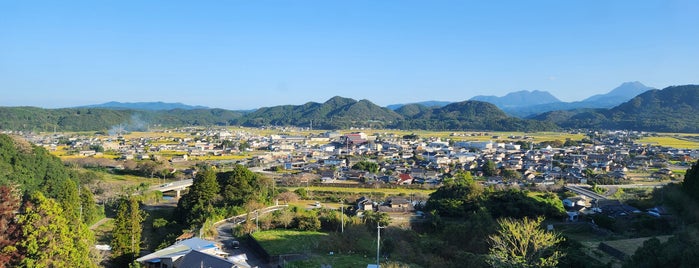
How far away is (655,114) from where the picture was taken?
83250 mm

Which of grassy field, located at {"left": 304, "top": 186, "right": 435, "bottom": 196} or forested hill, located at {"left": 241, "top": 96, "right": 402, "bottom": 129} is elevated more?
forested hill, located at {"left": 241, "top": 96, "right": 402, "bottom": 129}

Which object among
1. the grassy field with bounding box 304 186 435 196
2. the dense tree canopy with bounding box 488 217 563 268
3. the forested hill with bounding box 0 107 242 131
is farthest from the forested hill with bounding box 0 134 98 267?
the forested hill with bounding box 0 107 242 131

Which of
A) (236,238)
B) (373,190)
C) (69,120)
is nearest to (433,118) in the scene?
(69,120)

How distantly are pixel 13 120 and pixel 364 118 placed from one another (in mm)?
68237

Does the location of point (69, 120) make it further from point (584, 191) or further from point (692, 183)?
point (692, 183)

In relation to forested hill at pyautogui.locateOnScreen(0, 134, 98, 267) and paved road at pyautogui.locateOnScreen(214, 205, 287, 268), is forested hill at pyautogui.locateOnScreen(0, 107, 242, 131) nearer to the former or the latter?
paved road at pyautogui.locateOnScreen(214, 205, 287, 268)

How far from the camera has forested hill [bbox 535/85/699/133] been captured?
74625 mm

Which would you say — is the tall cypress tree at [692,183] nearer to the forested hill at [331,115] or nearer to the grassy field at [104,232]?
the grassy field at [104,232]

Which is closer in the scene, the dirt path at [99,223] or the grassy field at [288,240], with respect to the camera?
the grassy field at [288,240]

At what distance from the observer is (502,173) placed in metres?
31.4

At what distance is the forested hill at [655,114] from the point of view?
74.6m

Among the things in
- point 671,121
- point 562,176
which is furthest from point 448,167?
point 671,121

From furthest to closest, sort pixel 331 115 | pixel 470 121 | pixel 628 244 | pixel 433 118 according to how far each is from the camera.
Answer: pixel 331 115 → pixel 433 118 → pixel 470 121 → pixel 628 244

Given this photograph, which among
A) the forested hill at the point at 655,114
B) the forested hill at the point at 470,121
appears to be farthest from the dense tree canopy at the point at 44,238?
the forested hill at the point at 470,121
